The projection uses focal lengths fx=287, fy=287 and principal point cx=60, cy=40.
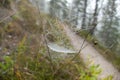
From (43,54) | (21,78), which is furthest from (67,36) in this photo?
(21,78)

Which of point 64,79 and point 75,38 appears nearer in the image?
point 64,79

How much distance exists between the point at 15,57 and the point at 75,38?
22.2 inches

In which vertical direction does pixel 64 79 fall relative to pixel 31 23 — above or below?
above

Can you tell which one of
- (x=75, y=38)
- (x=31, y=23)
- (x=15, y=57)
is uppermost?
(x=75, y=38)

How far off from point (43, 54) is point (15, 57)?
30 centimetres

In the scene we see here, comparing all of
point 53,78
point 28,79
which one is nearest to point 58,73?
point 53,78

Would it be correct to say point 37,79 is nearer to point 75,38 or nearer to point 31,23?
point 75,38

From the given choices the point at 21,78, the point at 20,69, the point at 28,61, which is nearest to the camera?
the point at 21,78

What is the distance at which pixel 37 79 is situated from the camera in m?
2.09

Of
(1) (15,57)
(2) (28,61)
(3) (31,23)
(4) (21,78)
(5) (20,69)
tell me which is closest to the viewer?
(4) (21,78)

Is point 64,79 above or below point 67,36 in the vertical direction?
below

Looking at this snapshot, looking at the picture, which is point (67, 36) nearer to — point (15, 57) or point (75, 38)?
point (75, 38)

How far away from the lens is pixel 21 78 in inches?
81.5

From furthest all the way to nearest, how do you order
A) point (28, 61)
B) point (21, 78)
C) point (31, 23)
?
point (31, 23), point (28, 61), point (21, 78)
